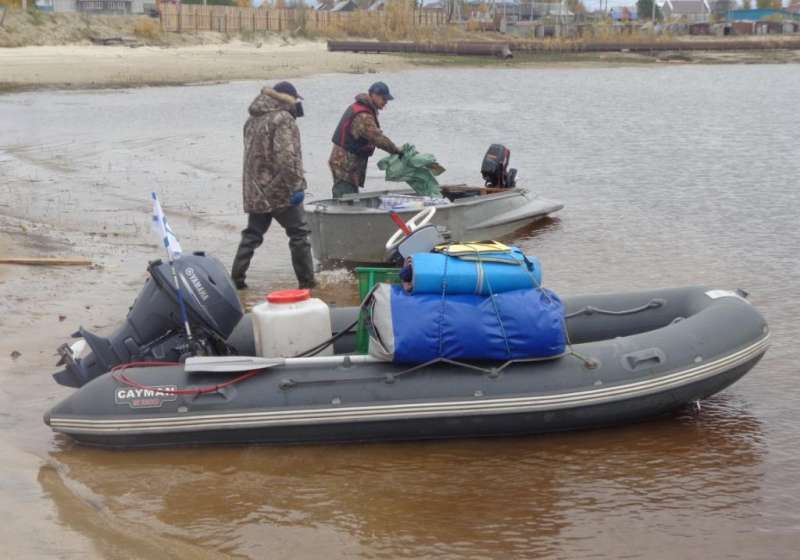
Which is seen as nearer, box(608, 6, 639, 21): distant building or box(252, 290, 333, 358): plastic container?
box(252, 290, 333, 358): plastic container

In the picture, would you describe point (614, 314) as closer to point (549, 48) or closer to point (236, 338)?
point (236, 338)

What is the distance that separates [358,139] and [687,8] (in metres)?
104

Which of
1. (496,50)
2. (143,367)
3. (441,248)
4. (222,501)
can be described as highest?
(496,50)

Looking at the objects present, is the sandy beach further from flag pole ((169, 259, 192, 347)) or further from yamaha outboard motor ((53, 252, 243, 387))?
flag pole ((169, 259, 192, 347))

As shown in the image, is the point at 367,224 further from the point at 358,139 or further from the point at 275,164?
the point at 275,164

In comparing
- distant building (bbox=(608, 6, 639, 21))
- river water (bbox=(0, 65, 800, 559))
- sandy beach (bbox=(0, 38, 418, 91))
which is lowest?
river water (bbox=(0, 65, 800, 559))

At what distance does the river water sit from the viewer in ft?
16.2

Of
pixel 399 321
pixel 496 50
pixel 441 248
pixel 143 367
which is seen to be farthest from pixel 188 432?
pixel 496 50

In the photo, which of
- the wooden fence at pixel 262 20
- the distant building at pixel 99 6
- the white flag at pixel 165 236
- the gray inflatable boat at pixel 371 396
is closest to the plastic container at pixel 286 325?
the gray inflatable boat at pixel 371 396

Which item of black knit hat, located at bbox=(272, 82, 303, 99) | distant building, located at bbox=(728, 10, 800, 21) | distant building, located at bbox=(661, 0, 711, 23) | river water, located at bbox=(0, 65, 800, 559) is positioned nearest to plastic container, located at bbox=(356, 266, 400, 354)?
river water, located at bbox=(0, 65, 800, 559)

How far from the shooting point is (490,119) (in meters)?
26.8

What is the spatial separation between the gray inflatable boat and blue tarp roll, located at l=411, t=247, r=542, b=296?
0.41 meters

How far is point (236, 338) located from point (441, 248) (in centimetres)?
143

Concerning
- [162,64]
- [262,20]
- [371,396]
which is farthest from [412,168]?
[262,20]
